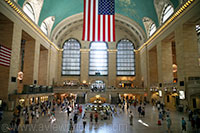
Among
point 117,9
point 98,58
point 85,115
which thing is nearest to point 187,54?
point 85,115

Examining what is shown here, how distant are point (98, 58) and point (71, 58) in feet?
22.1

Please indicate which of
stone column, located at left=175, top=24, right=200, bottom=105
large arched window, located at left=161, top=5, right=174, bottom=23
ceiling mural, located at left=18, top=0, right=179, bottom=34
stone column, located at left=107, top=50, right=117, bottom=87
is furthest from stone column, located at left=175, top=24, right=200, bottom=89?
stone column, located at left=107, top=50, right=117, bottom=87

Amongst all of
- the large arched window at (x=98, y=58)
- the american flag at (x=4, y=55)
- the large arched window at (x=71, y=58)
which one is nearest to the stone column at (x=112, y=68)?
the large arched window at (x=98, y=58)

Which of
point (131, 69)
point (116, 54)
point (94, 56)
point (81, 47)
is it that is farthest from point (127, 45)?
point (81, 47)

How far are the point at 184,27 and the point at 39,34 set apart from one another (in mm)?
21628

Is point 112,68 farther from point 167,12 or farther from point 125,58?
point 167,12

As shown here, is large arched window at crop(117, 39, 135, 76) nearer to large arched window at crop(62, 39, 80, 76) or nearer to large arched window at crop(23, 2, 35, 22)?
large arched window at crop(62, 39, 80, 76)

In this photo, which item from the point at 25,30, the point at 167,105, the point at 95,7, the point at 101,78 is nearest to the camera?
the point at 95,7

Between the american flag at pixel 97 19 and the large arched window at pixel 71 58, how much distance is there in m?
21.2

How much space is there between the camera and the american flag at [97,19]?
1723cm

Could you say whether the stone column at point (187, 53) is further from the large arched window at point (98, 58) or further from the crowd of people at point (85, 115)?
the large arched window at point (98, 58)

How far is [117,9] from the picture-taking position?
29406 mm

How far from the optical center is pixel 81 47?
37.9 m

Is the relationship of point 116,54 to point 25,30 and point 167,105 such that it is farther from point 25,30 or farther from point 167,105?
point 25,30
